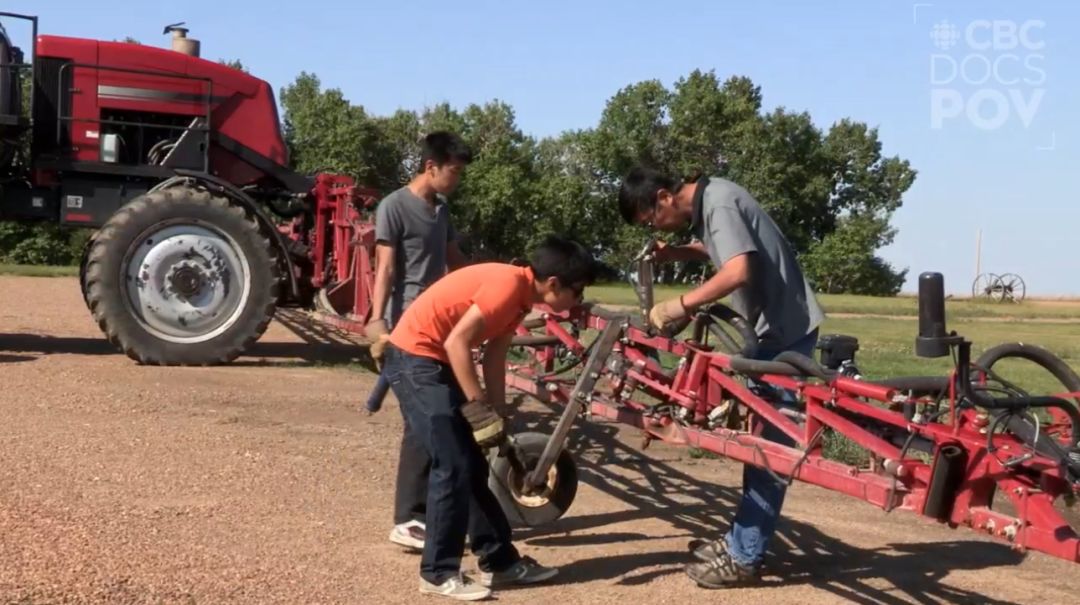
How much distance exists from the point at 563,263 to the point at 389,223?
167 centimetres

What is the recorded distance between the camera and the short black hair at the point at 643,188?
225 inches

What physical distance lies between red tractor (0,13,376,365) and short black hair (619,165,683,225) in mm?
5070

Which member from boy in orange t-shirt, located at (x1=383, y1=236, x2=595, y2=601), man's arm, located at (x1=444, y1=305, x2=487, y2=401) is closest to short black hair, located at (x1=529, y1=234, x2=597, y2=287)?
boy in orange t-shirt, located at (x1=383, y1=236, x2=595, y2=601)

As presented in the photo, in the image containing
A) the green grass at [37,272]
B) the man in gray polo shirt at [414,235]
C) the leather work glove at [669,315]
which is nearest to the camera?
the leather work glove at [669,315]

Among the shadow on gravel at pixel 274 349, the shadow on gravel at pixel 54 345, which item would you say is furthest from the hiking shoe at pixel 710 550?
the shadow on gravel at pixel 54 345

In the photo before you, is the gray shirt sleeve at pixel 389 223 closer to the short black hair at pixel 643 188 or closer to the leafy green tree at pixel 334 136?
the short black hair at pixel 643 188

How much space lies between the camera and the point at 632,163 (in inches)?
2413

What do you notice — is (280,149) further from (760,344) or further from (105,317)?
(760,344)

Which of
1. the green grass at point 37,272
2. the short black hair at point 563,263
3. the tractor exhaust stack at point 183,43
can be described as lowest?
the green grass at point 37,272

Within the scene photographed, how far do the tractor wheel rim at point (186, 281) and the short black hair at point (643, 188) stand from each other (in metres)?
6.11

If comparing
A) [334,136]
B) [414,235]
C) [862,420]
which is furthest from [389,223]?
[334,136]

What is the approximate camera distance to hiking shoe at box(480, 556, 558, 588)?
5.50 meters

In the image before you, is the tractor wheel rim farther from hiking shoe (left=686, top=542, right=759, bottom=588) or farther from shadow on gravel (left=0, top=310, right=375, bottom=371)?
hiking shoe (left=686, top=542, right=759, bottom=588)

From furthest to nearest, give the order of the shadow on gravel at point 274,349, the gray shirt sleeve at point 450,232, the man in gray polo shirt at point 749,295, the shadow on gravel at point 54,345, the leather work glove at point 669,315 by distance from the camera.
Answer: the shadow on gravel at point 54,345 → the shadow on gravel at point 274,349 → the gray shirt sleeve at point 450,232 → the man in gray polo shirt at point 749,295 → the leather work glove at point 669,315
